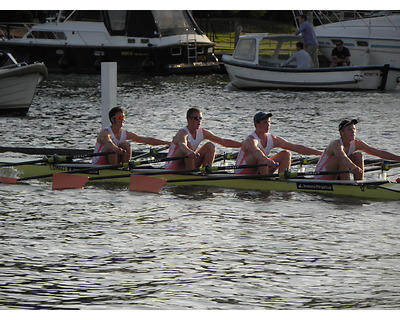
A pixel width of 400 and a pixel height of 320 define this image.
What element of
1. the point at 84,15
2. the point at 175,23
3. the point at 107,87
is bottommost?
the point at 107,87

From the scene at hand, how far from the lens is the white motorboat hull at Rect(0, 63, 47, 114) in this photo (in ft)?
85.6

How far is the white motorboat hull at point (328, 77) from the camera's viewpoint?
103ft

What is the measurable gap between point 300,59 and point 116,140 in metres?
16.2

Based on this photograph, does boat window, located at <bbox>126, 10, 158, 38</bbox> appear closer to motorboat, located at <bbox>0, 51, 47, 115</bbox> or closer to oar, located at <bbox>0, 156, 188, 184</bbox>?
motorboat, located at <bbox>0, 51, 47, 115</bbox>

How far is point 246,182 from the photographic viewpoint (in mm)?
15320

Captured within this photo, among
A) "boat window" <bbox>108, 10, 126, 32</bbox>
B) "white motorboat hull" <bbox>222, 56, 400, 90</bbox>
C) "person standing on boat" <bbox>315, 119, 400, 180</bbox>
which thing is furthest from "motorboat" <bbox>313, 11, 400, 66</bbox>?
"person standing on boat" <bbox>315, 119, 400, 180</bbox>

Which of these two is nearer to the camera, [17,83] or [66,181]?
[66,181]

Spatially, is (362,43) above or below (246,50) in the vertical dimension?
above

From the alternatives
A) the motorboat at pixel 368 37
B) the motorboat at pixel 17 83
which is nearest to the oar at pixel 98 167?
the motorboat at pixel 17 83

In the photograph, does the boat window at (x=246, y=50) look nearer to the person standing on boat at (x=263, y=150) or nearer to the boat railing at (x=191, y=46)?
the boat railing at (x=191, y=46)

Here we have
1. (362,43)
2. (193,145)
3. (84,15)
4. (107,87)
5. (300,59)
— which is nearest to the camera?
(193,145)

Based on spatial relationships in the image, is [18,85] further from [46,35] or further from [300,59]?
[46,35]

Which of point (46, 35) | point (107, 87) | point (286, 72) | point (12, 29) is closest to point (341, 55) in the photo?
point (286, 72)

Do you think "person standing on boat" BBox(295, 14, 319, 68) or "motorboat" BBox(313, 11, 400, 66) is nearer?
"person standing on boat" BBox(295, 14, 319, 68)
